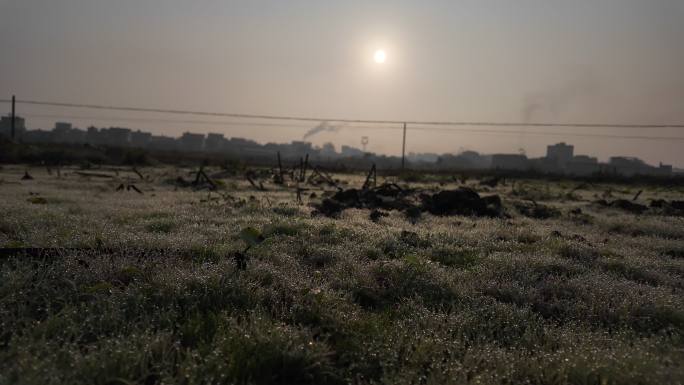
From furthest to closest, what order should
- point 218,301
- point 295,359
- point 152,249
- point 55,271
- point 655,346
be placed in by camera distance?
1. point 152,249
2. point 55,271
3. point 218,301
4. point 655,346
5. point 295,359

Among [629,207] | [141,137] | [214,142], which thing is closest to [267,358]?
[629,207]

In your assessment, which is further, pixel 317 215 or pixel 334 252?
pixel 317 215

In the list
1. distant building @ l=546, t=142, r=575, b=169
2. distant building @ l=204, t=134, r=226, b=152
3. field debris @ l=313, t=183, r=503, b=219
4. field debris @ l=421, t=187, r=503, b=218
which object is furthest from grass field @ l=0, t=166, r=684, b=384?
distant building @ l=204, t=134, r=226, b=152

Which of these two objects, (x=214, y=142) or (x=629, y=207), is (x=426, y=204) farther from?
(x=214, y=142)

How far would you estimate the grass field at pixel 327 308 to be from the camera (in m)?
Answer: 2.55

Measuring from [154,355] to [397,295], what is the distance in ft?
6.74

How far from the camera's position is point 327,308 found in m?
3.37

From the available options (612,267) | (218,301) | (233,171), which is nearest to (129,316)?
(218,301)

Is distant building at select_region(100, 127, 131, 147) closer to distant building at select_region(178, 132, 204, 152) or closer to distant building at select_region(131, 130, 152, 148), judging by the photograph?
distant building at select_region(131, 130, 152, 148)

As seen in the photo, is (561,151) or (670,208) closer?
(670,208)

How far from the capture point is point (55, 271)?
3.69 meters

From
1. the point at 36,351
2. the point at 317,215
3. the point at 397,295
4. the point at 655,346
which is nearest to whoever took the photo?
the point at 36,351

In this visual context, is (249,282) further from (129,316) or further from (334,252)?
(334,252)

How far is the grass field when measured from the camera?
2.55 metres
